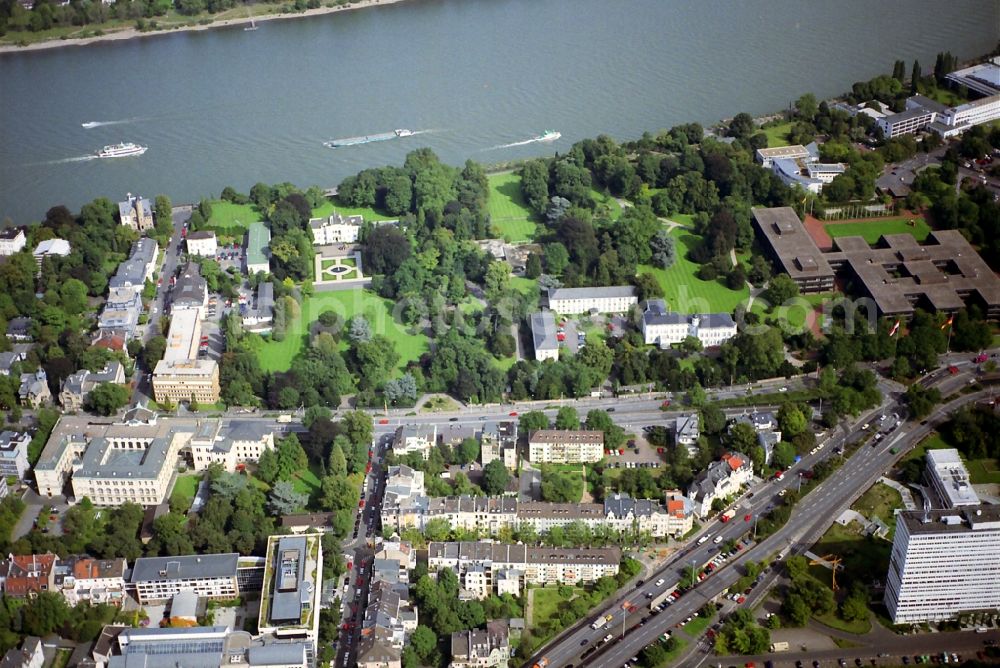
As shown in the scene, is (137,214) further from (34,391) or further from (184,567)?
(184,567)

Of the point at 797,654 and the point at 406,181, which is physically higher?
the point at 406,181

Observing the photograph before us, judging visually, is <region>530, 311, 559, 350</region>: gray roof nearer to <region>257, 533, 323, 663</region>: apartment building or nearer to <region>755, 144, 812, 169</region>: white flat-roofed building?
<region>257, 533, 323, 663</region>: apartment building

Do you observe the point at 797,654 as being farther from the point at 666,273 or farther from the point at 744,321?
the point at 666,273

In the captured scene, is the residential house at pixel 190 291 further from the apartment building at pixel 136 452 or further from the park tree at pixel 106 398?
the apartment building at pixel 136 452

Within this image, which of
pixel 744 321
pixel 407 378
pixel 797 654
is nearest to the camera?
pixel 797 654

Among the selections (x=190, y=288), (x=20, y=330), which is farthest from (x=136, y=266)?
(x=20, y=330)

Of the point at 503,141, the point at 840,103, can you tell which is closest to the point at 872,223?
the point at 840,103

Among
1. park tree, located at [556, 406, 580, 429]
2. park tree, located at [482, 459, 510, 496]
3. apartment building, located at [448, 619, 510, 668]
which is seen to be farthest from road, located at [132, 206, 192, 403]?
apartment building, located at [448, 619, 510, 668]
